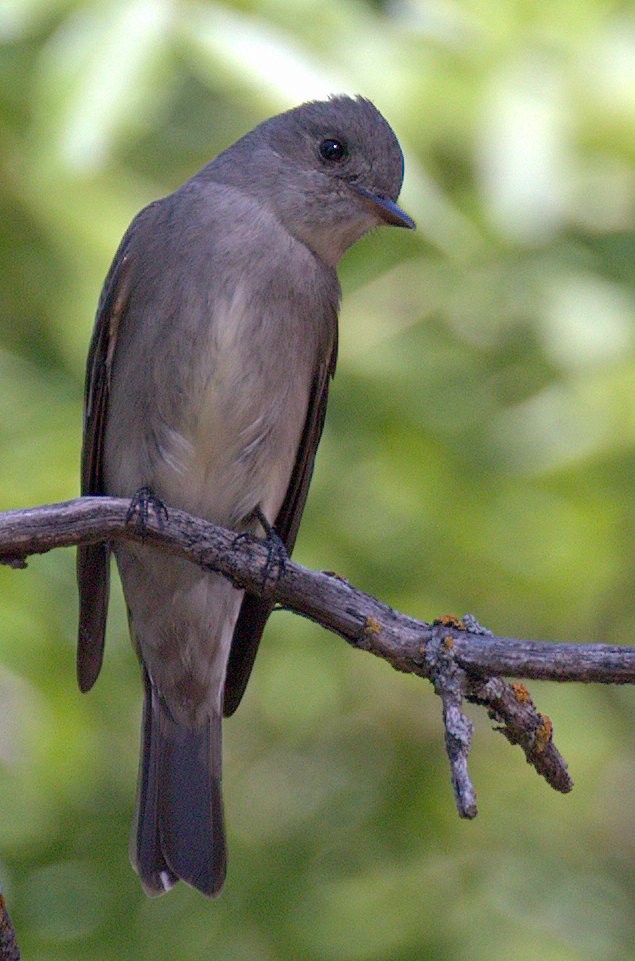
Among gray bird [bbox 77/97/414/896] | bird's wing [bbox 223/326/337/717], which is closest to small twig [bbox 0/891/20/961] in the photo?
gray bird [bbox 77/97/414/896]

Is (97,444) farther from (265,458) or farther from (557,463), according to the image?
(557,463)

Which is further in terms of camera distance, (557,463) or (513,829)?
(513,829)

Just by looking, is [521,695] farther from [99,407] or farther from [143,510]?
[99,407]

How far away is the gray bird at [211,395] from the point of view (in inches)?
163

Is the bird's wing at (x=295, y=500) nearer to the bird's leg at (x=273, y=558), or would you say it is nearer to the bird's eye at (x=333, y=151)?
the bird's leg at (x=273, y=558)

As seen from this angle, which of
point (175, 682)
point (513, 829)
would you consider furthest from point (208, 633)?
point (513, 829)

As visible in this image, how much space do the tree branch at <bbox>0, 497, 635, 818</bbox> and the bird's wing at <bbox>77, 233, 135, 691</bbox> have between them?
0.78 meters

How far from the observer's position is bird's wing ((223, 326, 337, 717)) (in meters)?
4.46

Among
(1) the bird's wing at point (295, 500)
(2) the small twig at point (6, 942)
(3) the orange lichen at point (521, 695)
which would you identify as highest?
(1) the bird's wing at point (295, 500)

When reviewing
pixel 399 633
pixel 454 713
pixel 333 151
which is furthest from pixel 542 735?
pixel 333 151

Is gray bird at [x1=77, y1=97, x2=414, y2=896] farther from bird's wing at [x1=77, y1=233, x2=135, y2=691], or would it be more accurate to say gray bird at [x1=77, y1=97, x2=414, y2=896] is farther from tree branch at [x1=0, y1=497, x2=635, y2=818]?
tree branch at [x1=0, y1=497, x2=635, y2=818]

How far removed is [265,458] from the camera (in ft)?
14.1

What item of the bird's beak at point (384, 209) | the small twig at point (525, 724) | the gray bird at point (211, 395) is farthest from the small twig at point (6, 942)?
the bird's beak at point (384, 209)

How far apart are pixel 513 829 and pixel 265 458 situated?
184cm
